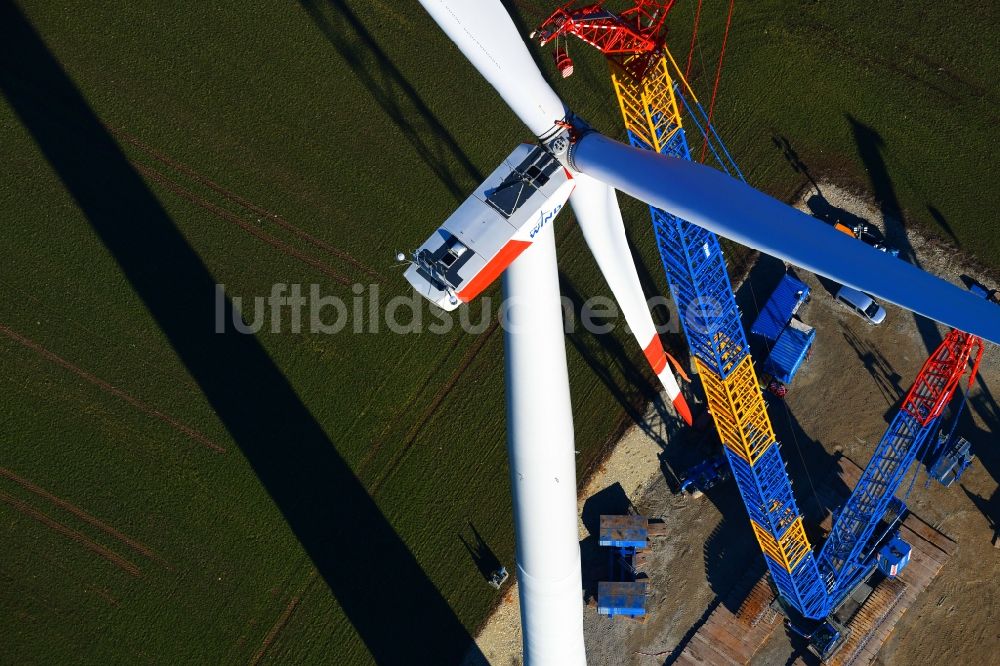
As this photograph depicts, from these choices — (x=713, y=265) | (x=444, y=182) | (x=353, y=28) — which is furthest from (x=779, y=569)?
(x=353, y=28)

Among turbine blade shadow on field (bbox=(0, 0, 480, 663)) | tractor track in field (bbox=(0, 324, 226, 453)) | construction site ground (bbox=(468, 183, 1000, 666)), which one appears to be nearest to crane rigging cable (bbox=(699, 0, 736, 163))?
construction site ground (bbox=(468, 183, 1000, 666))

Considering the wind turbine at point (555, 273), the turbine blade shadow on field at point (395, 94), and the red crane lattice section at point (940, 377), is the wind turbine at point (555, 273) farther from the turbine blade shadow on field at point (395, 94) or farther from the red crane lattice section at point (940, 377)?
the turbine blade shadow on field at point (395, 94)

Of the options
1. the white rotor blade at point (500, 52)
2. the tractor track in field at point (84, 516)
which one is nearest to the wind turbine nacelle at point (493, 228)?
the white rotor blade at point (500, 52)

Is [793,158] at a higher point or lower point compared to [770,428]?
higher

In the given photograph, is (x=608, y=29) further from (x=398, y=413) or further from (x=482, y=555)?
(x=482, y=555)

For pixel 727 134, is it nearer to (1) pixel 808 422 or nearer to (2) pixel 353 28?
(1) pixel 808 422

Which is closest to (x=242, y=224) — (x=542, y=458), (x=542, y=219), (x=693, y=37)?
(x=542, y=458)
